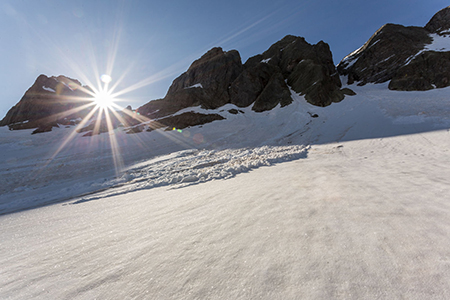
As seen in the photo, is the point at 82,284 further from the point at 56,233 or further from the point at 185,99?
the point at 185,99

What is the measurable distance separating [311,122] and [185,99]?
23.0 meters

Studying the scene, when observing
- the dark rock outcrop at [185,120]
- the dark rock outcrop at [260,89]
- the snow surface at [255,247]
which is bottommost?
the snow surface at [255,247]

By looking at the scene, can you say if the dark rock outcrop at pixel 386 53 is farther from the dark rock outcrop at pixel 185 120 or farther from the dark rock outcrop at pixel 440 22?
the dark rock outcrop at pixel 185 120

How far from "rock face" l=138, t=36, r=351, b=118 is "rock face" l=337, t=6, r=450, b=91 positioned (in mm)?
6280

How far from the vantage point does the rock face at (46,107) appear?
40.9 metres

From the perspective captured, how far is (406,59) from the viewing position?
101 ft

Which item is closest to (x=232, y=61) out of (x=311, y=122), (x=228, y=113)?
(x=228, y=113)

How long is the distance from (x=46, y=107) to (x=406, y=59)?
272 ft

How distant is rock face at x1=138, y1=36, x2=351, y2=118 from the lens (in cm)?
2792

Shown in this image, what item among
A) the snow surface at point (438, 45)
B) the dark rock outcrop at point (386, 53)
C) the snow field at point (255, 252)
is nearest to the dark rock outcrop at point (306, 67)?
the dark rock outcrop at point (386, 53)

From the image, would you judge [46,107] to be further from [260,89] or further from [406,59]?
[406,59]

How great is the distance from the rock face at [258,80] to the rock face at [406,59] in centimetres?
628

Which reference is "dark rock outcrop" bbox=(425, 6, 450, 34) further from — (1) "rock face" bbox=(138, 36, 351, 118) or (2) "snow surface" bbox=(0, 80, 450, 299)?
(2) "snow surface" bbox=(0, 80, 450, 299)

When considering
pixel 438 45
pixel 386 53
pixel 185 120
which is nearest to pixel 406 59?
pixel 386 53
